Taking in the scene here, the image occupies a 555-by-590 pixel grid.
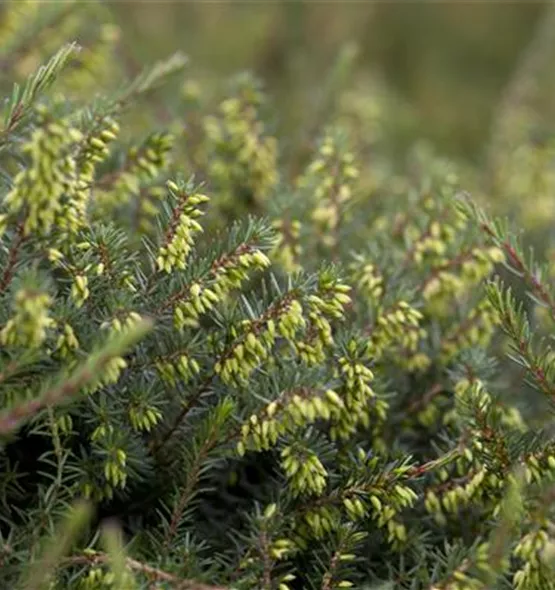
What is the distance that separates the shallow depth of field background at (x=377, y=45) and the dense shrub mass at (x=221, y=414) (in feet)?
3.12

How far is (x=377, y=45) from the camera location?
278 cm

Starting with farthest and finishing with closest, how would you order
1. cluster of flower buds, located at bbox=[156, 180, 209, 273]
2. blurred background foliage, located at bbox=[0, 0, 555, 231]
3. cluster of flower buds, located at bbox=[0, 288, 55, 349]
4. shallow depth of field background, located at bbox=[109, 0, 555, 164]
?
1. shallow depth of field background, located at bbox=[109, 0, 555, 164]
2. blurred background foliage, located at bbox=[0, 0, 555, 231]
3. cluster of flower buds, located at bbox=[156, 180, 209, 273]
4. cluster of flower buds, located at bbox=[0, 288, 55, 349]

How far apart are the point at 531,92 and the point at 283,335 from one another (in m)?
1.39

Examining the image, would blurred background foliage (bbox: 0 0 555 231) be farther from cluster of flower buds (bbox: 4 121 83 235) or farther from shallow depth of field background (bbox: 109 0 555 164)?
cluster of flower buds (bbox: 4 121 83 235)

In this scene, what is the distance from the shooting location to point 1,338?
716 millimetres

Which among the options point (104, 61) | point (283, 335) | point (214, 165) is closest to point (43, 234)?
point (283, 335)

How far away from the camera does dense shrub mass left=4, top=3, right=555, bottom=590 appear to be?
0.73m

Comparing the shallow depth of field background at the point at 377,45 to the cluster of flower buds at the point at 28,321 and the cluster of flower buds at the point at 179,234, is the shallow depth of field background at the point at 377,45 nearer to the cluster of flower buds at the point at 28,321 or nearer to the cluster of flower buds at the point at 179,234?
the cluster of flower buds at the point at 179,234

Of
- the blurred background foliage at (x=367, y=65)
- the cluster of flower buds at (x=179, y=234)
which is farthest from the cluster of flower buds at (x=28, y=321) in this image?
the blurred background foliage at (x=367, y=65)

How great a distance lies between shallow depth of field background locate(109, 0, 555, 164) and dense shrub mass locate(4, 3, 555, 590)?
0.95 metres

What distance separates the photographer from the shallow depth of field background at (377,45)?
84.8 inches

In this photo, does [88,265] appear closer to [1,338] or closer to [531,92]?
[1,338]

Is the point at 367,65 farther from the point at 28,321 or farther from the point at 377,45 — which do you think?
the point at 28,321

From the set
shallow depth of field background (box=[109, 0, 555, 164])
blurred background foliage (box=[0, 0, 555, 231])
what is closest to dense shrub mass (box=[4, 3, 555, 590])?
blurred background foliage (box=[0, 0, 555, 231])
